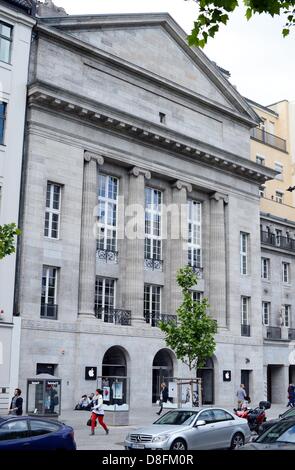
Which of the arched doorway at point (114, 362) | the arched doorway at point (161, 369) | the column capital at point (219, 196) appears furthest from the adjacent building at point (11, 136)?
the column capital at point (219, 196)

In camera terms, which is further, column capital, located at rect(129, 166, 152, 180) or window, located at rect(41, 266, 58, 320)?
column capital, located at rect(129, 166, 152, 180)

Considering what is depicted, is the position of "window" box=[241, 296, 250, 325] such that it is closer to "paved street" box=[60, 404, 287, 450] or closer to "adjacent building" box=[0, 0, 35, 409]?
"paved street" box=[60, 404, 287, 450]

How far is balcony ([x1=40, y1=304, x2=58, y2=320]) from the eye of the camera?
106 feet

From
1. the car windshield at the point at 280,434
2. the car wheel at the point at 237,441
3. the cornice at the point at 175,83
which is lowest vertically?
the car wheel at the point at 237,441

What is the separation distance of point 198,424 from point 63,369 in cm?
1635

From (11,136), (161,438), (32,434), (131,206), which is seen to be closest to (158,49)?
(131,206)

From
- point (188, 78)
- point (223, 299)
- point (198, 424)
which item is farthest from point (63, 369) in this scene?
point (188, 78)

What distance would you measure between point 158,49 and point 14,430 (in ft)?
107

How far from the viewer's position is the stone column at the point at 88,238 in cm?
3406

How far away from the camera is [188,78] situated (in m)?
43.2

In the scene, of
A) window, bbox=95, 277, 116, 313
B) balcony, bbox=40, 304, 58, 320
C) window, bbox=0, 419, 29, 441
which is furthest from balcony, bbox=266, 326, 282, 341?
window, bbox=0, 419, 29, 441

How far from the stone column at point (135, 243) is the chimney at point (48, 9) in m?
10.7

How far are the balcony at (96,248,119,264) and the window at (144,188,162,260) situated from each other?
2463mm

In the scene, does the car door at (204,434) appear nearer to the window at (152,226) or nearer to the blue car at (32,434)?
the blue car at (32,434)
